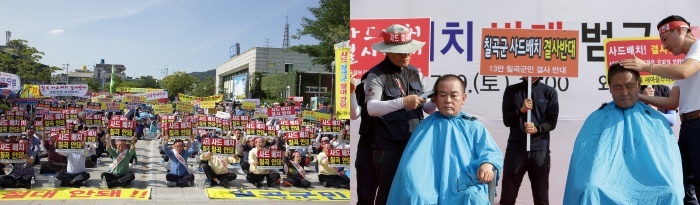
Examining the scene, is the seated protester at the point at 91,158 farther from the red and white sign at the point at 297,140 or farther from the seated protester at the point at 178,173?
the red and white sign at the point at 297,140

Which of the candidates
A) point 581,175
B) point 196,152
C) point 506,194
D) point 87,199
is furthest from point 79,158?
point 581,175

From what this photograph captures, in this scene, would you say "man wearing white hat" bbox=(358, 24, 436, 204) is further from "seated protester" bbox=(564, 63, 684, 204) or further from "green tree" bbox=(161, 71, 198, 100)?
"green tree" bbox=(161, 71, 198, 100)

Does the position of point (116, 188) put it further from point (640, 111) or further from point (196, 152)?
point (640, 111)

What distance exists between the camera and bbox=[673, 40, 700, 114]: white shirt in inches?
131

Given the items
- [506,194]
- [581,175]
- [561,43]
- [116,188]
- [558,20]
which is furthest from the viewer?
[116,188]

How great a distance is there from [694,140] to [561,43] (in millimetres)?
1823

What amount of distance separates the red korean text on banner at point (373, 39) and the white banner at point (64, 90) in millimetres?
27354

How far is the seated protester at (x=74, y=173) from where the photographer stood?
40.5 feet

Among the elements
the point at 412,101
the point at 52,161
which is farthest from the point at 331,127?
the point at 412,101

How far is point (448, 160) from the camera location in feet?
9.91

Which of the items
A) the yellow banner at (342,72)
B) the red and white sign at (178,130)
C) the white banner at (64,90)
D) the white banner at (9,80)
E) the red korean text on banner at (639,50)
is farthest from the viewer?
the white banner at (64,90)

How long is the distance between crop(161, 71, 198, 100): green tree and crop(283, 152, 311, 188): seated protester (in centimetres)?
6677

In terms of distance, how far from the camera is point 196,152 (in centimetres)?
1705

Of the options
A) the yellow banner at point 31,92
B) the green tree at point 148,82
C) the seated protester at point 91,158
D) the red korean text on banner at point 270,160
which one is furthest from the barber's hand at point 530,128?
the green tree at point 148,82
